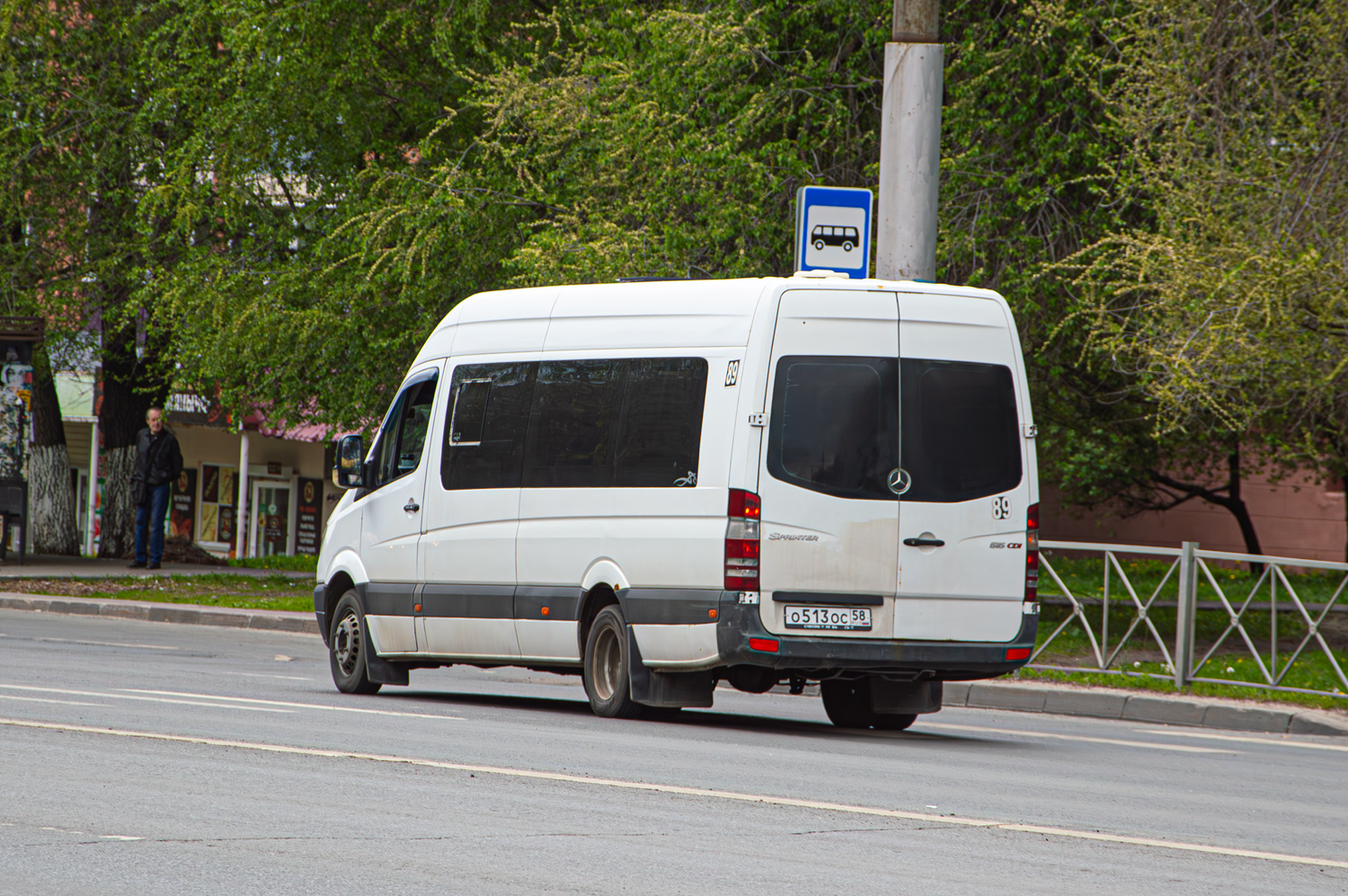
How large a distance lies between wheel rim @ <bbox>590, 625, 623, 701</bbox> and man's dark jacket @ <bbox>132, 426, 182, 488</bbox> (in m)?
14.7

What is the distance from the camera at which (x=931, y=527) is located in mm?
9844

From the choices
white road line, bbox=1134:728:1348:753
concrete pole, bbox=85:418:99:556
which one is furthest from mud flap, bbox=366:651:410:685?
concrete pole, bbox=85:418:99:556

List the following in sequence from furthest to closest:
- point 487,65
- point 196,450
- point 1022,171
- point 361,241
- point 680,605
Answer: point 196,450 < point 487,65 < point 361,241 < point 1022,171 < point 680,605

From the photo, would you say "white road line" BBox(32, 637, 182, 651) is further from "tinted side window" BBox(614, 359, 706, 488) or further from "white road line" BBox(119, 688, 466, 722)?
"tinted side window" BBox(614, 359, 706, 488)

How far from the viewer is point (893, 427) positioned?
9.88m

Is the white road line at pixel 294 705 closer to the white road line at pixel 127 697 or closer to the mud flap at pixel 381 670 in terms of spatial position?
Answer: the white road line at pixel 127 697

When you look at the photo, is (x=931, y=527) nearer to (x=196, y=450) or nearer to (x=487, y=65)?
(x=487, y=65)

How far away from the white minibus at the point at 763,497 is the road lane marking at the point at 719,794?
2.26m

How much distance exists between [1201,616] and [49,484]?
64.6 ft

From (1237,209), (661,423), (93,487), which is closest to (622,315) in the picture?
(661,423)

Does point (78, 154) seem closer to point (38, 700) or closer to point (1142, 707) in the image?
point (38, 700)

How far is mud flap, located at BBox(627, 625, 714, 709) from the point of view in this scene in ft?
33.0

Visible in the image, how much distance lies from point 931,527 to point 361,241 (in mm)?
11111

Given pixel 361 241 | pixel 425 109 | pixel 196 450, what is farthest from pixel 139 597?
pixel 196 450
